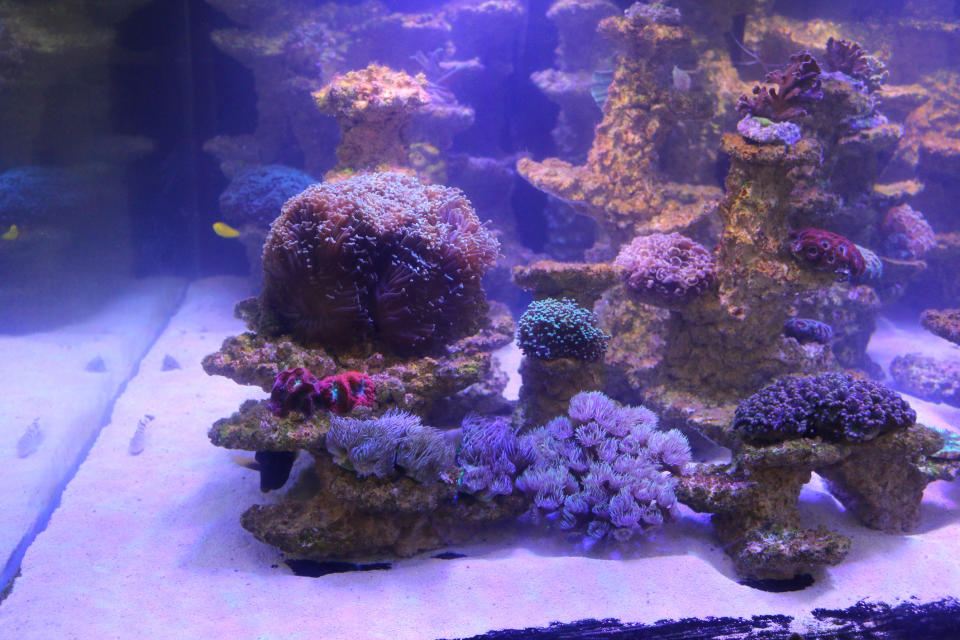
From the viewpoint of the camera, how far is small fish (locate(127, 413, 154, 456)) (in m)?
4.17

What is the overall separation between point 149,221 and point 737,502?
28.6 ft

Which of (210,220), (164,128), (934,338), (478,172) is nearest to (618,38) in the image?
(478,172)

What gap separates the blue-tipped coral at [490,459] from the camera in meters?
3.15

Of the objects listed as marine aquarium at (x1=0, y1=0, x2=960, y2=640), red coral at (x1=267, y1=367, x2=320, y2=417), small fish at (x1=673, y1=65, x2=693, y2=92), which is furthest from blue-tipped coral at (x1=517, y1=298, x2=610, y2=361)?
small fish at (x1=673, y1=65, x2=693, y2=92)

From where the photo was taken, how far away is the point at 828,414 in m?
3.21

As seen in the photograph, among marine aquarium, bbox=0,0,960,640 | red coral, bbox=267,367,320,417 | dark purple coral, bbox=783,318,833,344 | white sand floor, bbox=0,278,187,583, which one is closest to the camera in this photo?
marine aquarium, bbox=0,0,960,640

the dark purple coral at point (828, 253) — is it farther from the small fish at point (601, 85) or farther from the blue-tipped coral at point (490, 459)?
the small fish at point (601, 85)

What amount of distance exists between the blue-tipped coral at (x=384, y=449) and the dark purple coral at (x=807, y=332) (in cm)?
390

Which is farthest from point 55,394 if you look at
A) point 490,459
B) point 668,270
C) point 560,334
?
point 668,270

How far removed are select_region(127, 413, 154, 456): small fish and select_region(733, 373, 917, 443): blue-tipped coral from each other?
4.69 metres

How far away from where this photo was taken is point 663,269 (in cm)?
441

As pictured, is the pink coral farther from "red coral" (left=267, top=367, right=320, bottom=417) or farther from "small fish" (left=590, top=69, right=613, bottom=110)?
"small fish" (left=590, top=69, right=613, bottom=110)

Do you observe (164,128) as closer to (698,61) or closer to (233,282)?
(233,282)

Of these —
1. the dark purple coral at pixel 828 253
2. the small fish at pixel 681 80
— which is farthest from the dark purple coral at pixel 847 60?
the dark purple coral at pixel 828 253
